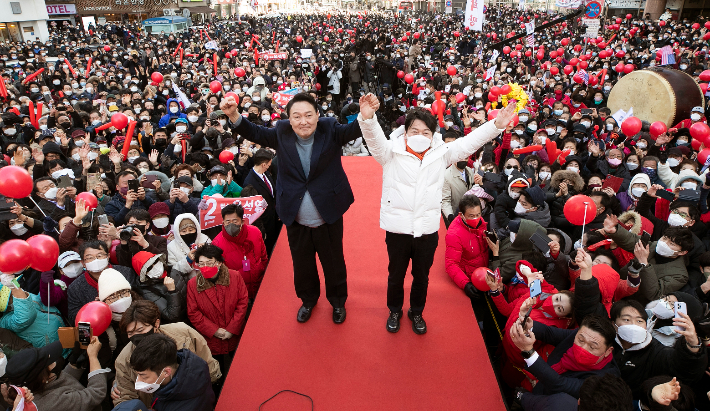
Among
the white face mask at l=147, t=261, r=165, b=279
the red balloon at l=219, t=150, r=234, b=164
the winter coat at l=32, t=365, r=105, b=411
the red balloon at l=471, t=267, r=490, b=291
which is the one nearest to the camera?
the winter coat at l=32, t=365, r=105, b=411

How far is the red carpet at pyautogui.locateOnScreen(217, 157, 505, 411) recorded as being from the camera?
242 centimetres

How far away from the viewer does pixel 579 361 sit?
223 centimetres

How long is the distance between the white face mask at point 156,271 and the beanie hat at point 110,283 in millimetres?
187

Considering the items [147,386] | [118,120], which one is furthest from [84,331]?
[118,120]

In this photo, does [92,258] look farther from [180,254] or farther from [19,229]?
[19,229]

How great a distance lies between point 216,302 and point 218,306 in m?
0.03

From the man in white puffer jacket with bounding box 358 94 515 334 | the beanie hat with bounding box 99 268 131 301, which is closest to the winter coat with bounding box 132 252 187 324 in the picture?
the beanie hat with bounding box 99 268 131 301

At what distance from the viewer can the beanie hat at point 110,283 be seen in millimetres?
2723

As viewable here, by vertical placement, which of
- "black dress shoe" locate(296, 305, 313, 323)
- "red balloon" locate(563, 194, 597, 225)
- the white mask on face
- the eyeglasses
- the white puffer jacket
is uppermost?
the white puffer jacket

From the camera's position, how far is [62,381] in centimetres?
230

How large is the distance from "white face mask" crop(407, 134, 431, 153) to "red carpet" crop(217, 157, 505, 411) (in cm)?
133

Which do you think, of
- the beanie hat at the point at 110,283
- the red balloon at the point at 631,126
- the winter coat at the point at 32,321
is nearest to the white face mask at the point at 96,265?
the beanie hat at the point at 110,283

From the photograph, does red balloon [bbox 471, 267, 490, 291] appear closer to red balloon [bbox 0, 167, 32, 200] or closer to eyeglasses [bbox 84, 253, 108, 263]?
eyeglasses [bbox 84, 253, 108, 263]

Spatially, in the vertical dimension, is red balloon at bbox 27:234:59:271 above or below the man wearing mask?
above
